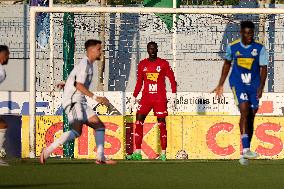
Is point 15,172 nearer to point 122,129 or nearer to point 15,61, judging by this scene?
point 122,129

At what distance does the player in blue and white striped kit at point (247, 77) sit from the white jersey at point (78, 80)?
189 cm

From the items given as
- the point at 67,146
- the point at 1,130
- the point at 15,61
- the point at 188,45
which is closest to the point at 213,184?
the point at 1,130

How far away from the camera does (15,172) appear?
15742 mm

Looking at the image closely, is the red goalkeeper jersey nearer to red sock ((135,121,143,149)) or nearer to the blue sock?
red sock ((135,121,143,149))

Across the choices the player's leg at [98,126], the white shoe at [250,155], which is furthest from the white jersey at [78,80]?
the white shoe at [250,155]

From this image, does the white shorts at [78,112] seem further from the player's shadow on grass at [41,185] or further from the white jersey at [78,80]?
the player's shadow on grass at [41,185]

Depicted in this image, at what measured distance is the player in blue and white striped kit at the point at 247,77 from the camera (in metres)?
17.6

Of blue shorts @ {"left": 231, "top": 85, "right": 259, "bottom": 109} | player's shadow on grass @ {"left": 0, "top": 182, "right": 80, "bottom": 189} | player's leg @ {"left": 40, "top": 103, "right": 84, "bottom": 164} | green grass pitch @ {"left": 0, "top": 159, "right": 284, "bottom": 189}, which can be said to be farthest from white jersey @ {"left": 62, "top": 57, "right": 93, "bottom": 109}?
player's shadow on grass @ {"left": 0, "top": 182, "right": 80, "bottom": 189}

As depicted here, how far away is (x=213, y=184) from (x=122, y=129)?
10441 mm

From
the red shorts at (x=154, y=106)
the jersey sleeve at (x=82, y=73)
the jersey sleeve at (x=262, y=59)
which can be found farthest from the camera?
the red shorts at (x=154, y=106)

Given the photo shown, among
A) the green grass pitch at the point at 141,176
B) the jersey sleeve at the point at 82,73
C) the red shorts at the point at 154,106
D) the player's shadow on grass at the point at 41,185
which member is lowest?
the green grass pitch at the point at 141,176

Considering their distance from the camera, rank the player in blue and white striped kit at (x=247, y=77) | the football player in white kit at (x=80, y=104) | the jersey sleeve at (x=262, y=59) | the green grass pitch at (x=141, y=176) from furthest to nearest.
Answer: the jersey sleeve at (x=262, y=59), the player in blue and white striped kit at (x=247, y=77), the football player in white kit at (x=80, y=104), the green grass pitch at (x=141, y=176)

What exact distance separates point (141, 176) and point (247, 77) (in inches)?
128

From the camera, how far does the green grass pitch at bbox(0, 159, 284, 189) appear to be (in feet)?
44.6
